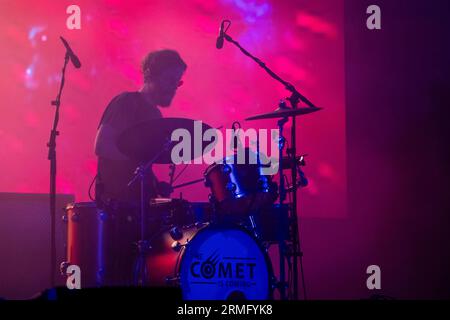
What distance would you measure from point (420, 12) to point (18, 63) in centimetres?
336

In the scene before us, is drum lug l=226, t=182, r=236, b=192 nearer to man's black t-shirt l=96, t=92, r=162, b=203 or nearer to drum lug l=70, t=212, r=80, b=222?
man's black t-shirt l=96, t=92, r=162, b=203

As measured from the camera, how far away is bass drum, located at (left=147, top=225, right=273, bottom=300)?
3.11 metres

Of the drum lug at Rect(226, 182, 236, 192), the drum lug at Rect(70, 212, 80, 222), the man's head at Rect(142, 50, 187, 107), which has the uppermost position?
the man's head at Rect(142, 50, 187, 107)

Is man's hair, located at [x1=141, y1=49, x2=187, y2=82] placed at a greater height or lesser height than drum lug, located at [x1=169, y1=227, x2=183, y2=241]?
greater

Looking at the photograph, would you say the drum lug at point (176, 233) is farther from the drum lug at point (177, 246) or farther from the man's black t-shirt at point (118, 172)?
the man's black t-shirt at point (118, 172)

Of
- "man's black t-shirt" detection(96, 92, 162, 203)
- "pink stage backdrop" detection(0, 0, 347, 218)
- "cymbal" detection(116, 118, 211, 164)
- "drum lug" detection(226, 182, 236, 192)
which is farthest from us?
"pink stage backdrop" detection(0, 0, 347, 218)

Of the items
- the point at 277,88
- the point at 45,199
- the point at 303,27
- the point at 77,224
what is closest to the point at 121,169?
the point at 77,224

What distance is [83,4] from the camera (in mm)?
4852

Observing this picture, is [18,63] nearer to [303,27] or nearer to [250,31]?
[250,31]

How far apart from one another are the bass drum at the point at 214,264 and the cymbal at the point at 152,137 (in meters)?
0.48

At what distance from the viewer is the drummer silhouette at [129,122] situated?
336cm

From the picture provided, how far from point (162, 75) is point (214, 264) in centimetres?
136

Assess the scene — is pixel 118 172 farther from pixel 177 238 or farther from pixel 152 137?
pixel 177 238

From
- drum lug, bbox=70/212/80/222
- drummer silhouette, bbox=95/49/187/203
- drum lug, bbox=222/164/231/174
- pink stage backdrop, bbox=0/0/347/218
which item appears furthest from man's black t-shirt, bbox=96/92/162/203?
pink stage backdrop, bbox=0/0/347/218
